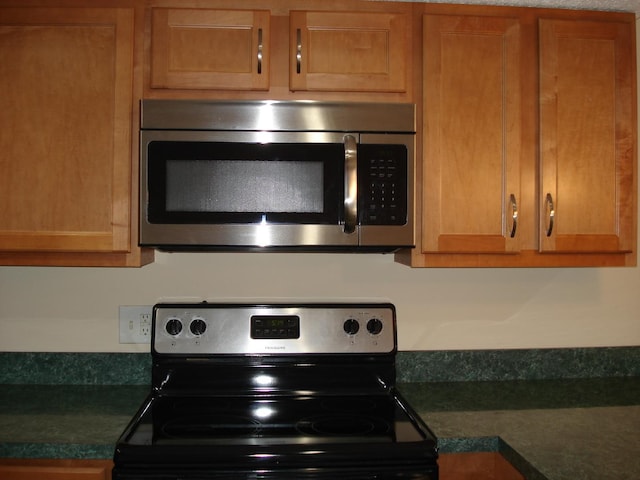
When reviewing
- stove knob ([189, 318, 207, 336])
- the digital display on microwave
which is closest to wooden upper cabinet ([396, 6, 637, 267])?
the digital display on microwave

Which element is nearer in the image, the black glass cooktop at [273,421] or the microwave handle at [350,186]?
the black glass cooktop at [273,421]

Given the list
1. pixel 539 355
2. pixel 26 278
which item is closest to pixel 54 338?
pixel 26 278

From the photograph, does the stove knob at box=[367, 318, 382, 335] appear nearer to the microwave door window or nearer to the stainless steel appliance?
the stainless steel appliance

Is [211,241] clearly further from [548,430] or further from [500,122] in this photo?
[548,430]

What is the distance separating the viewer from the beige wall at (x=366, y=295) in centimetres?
178

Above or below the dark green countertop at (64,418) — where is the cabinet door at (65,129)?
above

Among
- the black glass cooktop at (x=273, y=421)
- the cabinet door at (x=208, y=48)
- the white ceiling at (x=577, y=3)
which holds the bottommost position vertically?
the black glass cooktop at (x=273, y=421)

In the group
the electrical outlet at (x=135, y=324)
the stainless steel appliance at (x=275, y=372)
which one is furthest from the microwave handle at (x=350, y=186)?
the electrical outlet at (x=135, y=324)

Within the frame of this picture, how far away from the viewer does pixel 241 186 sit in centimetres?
148

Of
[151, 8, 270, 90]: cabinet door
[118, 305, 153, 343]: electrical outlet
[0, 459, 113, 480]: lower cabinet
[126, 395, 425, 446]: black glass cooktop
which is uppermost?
[151, 8, 270, 90]: cabinet door

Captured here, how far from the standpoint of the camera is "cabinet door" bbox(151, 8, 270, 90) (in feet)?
4.86

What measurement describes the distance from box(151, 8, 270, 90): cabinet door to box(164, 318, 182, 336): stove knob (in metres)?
0.74

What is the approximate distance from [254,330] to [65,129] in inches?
32.8

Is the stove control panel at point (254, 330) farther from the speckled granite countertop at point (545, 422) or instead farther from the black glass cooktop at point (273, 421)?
the speckled granite countertop at point (545, 422)
